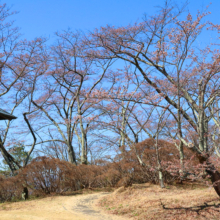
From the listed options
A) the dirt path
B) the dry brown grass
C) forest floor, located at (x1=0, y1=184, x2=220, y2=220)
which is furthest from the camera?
the dirt path

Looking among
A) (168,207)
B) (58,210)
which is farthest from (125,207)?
(58,210)

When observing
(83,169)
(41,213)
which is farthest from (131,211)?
(83,169)

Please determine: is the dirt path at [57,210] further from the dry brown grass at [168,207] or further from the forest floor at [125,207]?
the dry brown grass at [168,207]

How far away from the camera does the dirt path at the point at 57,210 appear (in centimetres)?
714

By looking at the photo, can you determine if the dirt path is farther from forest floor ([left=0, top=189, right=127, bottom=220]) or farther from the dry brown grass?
the dry brown grass

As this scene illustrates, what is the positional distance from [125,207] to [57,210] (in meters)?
2.29

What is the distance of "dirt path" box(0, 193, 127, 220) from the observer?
7.14m

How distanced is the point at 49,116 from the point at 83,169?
5.85 m

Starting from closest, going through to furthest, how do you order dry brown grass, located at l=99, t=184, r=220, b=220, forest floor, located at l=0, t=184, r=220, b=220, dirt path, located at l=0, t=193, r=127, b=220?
dry brown grass, located at l=99, t=184, r=220, b=220, forest floor, located at l=0, t=184, r=220, b=220, dirt path, located at l=0, t=193, r=127, b=220

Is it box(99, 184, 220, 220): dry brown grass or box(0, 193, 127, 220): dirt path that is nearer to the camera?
box(99, 184, 220, 220): dry brown grass

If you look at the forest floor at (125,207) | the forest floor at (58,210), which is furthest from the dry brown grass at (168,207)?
the forest floor at (58,210)

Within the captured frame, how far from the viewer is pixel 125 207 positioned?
7.79 m

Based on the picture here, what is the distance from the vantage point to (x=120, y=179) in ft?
39.7

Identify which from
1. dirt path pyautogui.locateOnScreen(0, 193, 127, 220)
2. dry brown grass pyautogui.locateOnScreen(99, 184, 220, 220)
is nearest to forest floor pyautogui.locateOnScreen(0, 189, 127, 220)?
dirt path pyautogui.locateOnScreen(0, 193, 127, 220)
